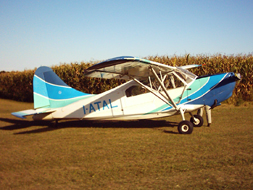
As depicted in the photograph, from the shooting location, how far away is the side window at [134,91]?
30.3ft

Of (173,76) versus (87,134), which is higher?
(173,76)

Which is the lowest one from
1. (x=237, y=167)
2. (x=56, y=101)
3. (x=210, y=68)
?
(x=237, y=167)

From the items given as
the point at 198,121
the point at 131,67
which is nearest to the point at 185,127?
the point at 198,121

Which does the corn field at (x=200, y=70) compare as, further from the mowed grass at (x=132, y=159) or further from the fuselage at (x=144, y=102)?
the mowed grass at (x=132, y=159)

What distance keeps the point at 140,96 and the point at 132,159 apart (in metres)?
3.85

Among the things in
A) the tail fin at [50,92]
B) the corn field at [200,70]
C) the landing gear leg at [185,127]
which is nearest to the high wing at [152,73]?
the landing gear leg at [185,127]

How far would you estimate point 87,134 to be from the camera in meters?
8.85

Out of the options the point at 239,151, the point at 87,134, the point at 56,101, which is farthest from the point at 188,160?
the point at 56,101

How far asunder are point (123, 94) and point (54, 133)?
2.95 metres

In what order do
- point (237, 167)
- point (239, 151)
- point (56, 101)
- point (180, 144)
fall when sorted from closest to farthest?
1. point (237, 167)
2. point (239, 151)
3. point (180, 144)
4. point (56, 101)

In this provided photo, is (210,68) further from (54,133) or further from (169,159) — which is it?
(169,159)

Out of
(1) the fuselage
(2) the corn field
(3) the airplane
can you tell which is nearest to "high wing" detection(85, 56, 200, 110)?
(3) the airplane

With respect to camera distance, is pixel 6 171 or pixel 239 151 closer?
pixel 6 171

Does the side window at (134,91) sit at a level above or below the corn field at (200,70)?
below
